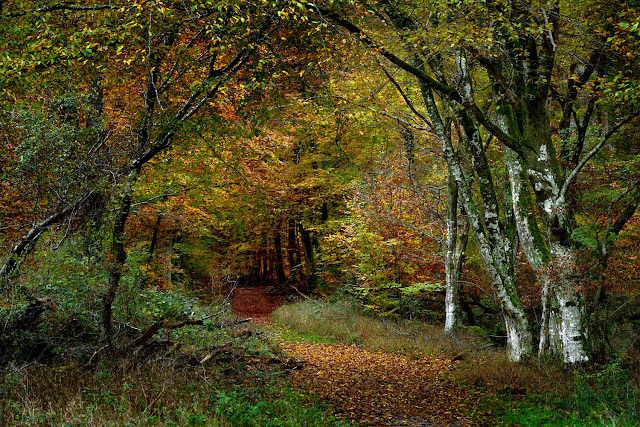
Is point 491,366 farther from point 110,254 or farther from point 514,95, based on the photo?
point 110,254

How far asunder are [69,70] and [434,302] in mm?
16020

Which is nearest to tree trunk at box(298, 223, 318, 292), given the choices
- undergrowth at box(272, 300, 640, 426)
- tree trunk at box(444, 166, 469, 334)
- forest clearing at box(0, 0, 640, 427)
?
forest clearing at box(0, 0, 640, 427)

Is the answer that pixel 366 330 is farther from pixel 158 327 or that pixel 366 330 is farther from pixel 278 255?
pixel 278 255

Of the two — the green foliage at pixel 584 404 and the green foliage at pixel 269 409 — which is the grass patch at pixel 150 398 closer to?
the green foliage at pixel 269 409

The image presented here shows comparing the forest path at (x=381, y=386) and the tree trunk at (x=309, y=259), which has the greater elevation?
the tree trunk at (x=309, y=259)

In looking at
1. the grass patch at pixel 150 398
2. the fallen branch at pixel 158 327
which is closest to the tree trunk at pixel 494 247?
the grass patch at pixel 150 398

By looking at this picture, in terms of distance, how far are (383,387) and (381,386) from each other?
0.07 metres

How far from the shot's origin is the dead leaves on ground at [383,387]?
6.16 meters

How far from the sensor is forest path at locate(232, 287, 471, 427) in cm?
616

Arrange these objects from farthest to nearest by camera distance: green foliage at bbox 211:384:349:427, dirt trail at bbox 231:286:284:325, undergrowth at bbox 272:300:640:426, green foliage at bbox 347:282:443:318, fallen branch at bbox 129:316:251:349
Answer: dirt trail at bbox 231:286:284:325 < green foliage at bbox 347:282:443:318 < fallen branch at bbox 129:316:251:349 < undergrowth at bbox 272:300:640:426 < green foliage at bbox 211:384:349:427

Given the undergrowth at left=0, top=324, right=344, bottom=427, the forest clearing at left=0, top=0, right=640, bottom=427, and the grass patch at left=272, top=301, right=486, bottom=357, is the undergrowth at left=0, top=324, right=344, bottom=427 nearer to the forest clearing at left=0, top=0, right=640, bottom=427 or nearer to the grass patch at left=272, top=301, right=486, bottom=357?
the forest clearing at left=0, top=0, right=640, bottom=427

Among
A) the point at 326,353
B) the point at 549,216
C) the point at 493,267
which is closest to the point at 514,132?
the point at 549,216

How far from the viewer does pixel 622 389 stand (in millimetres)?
6090

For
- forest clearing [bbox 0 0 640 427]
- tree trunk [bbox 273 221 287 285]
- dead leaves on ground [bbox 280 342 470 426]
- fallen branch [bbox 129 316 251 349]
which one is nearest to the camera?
forest clearing [bbox 0 0 640 427]
